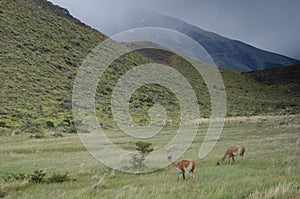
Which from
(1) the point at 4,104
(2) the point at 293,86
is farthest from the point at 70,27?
(2) the point at 293,86

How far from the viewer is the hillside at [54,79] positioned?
40013mm

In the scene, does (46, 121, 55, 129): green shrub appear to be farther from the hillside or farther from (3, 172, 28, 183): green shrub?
Answer: (3, 172, 28, 183): green shrub

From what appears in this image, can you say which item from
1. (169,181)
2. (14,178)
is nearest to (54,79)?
(14,178)

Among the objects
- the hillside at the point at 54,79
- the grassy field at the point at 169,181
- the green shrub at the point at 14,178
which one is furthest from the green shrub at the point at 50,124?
the green shrub at the point at 14,178

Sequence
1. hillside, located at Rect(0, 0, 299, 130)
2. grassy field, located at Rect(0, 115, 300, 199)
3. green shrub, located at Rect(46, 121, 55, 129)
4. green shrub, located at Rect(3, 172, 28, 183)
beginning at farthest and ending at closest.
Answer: hillside, located at Rect(0, 0, 299, 130)
green shrub, located at Rect(46, 121, 55, 129)
green shrub, located at Rect(3, 172, 28, 183)
grassy field, located at Rect(0, 115, 300, 199)

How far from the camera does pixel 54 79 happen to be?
5422 centimetres

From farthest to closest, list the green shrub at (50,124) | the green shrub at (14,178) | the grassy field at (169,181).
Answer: the green shrub at (50,124) < the green shrub at (14,178) < the grassy field at (169,181)

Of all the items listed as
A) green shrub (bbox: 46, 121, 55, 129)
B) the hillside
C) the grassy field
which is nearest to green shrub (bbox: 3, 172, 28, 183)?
the grassy field

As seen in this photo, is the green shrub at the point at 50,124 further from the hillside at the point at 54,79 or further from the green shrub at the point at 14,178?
the green shrub at the point at 14,178

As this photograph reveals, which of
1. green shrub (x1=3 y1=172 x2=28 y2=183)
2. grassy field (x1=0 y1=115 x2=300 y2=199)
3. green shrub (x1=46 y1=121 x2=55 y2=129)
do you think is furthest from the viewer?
green shrub (x1=46 y1=121 x2=55 y2=129)

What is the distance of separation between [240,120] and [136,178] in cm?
2973

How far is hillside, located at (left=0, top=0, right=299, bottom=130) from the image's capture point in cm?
4001

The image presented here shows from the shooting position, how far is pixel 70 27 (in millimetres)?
78500

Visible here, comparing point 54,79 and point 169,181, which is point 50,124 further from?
point 169,181
